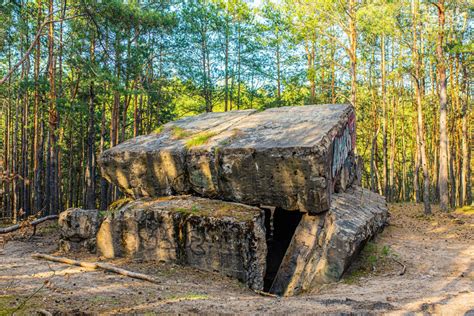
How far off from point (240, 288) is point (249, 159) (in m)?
2.86

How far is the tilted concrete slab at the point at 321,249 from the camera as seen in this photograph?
762cm

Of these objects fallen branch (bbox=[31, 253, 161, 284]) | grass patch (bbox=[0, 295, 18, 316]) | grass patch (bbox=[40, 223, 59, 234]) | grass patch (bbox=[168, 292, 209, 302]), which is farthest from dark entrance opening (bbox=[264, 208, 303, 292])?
grass patch (bbox=[40, 223, 59, 234])

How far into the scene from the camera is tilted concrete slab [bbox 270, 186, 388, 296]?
762 centimetres

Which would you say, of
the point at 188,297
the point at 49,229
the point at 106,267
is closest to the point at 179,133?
the point at 106,267

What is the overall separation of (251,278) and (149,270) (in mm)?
2197

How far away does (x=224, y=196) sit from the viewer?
8984 millimetres

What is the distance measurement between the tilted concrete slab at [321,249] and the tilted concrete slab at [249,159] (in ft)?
1.40

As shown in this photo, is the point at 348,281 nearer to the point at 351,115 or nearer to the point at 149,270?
the point at 149,270

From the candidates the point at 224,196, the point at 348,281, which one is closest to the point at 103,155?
the point at 224,196

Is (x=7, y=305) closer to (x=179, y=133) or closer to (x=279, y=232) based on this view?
(x=179, y=133)

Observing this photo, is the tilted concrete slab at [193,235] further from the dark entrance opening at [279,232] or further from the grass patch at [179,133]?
the dark entrance opening at [279,232]

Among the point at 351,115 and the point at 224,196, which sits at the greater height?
the point at 351,115

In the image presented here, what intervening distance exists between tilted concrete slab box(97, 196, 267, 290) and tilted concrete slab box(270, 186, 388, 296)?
0.77 metres

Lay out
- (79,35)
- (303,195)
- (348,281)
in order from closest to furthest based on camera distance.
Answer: (348,281) → (303,195) → (79,35)
